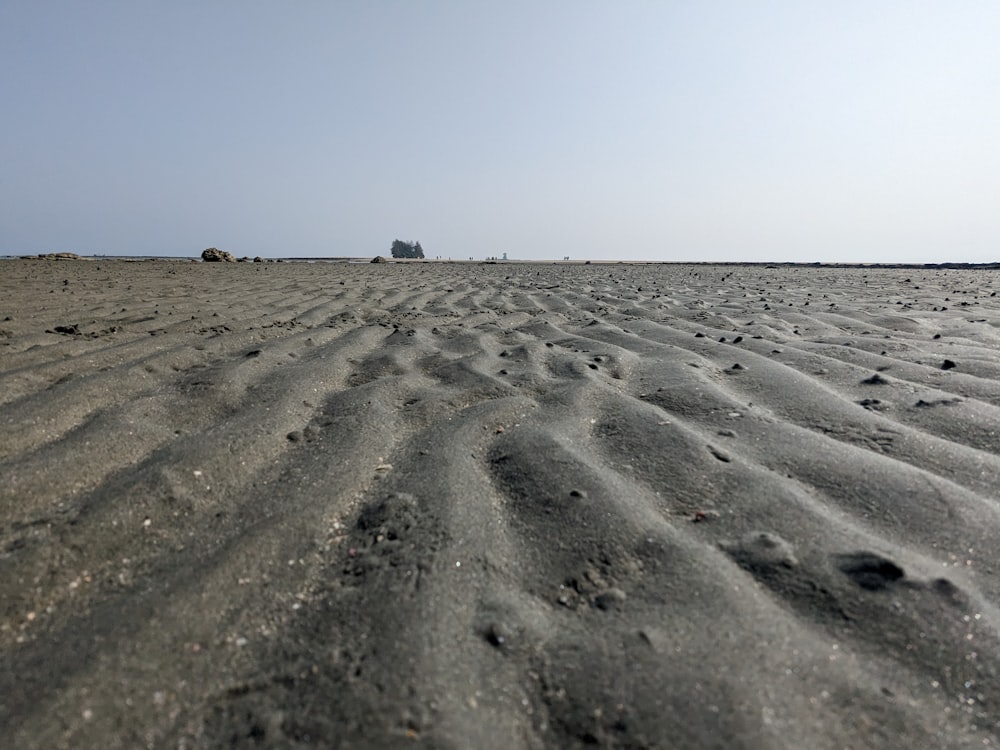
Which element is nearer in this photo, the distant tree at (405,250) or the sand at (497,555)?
the sand at (497,555)

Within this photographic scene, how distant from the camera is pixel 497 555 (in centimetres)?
116

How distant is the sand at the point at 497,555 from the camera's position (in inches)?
31.7

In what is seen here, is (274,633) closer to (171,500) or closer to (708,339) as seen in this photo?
(171,500)

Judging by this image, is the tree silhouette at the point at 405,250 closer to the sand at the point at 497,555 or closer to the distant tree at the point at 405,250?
the distant tree at the point at 405,250

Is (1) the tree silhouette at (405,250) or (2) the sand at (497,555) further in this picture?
(1) the tree silhouette at (405,250)

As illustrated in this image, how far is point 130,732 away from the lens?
0.78 m

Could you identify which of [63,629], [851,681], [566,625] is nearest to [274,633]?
[63,629]

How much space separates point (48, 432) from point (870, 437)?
7.85 feet

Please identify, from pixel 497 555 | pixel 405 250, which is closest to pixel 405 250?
pixel 405 250

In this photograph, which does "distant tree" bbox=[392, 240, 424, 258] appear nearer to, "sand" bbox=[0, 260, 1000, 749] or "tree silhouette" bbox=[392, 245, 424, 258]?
"tree silhouette" bbox=[392, 245, 424, 258]

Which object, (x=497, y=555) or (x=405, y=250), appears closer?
(x=497, y=555)

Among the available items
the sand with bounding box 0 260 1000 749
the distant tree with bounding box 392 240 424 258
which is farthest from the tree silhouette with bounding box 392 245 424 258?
the sand with bounding box 0 260 1000 749

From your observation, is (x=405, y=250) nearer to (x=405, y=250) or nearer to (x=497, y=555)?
(x=405, y=250)

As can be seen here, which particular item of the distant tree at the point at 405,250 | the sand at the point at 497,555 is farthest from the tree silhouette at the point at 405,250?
the sand at the point at 497,555
